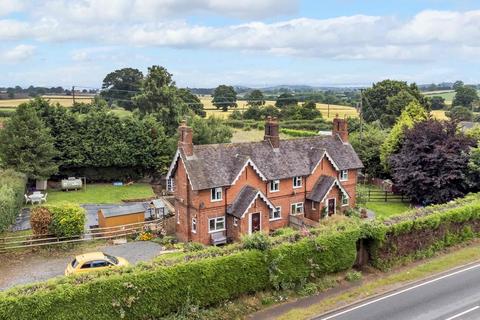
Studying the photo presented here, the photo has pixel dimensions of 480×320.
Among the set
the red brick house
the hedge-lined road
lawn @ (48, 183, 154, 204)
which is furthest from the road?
lawn @ (48, 183, 154, 204)

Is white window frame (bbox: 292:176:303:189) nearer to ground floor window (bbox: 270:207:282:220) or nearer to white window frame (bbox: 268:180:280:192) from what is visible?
white window frame (bbox: 268:180:280:192)

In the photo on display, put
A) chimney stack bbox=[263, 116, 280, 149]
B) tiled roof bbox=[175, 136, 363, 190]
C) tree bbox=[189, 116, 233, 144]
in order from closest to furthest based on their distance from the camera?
A: tiled roof bbox=[175, 136, 363, 190] → chimney stack bbox=[263, 116, 280, 149] → tree bbox=[189, 116, 233, 144]

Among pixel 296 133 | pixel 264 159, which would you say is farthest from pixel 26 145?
pixel 296 133

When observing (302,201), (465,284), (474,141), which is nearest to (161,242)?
(302,201)

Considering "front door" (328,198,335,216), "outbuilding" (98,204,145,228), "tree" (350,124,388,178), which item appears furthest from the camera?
"tree" (350,124,388,178)

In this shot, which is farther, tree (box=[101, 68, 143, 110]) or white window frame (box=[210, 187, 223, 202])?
tree (box=[101, 68, 143, 110])
